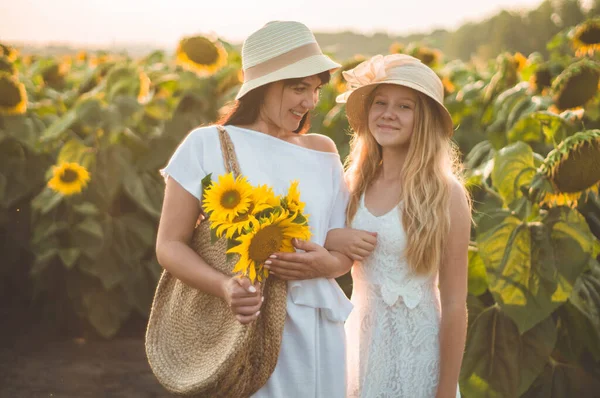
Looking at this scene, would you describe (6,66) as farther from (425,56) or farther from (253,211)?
(253,211)

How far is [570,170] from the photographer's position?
2.66 m

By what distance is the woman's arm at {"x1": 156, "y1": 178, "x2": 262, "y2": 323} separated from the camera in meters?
1.92

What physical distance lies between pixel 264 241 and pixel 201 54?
351cm

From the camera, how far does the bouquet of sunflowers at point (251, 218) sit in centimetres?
178

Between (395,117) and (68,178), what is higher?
(395,117)

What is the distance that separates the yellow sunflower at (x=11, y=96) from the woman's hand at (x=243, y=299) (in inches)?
132

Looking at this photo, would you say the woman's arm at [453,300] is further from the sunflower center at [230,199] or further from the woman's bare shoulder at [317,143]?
the sunflower center at [230,199]

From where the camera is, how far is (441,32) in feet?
30.7

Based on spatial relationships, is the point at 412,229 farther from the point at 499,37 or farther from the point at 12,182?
the point at 499,37

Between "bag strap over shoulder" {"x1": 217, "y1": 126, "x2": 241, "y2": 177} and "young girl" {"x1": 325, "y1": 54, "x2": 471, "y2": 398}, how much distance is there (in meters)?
0.35

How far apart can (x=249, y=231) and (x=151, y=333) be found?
48 cm

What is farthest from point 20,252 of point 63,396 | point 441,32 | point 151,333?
point 441,32

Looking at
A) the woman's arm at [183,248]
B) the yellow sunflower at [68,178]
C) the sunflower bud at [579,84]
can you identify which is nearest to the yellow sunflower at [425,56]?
the sunflower bud at [579,84]

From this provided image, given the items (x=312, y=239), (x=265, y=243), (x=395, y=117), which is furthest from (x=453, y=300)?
(x=265, y=243)
